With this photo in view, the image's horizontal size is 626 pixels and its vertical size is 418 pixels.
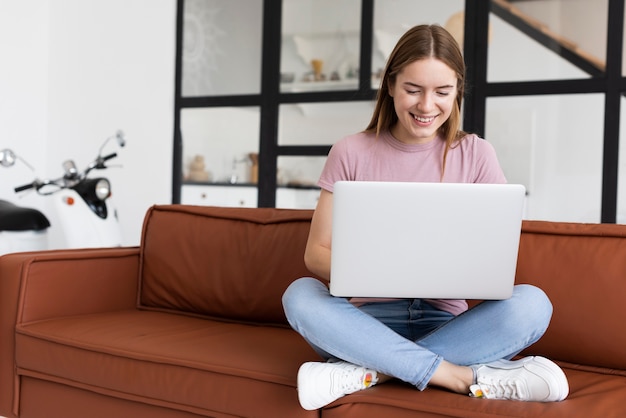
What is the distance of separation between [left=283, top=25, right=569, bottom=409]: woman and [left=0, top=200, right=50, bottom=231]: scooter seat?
2.24m

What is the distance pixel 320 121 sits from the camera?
4633 millimetres

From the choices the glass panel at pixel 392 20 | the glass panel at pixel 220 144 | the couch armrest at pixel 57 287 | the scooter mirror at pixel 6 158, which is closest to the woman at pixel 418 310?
the couch armrest at pixel 57 287

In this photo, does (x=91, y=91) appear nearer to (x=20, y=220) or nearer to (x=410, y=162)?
(x=20, y=220)

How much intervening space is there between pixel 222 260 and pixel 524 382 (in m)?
1.12

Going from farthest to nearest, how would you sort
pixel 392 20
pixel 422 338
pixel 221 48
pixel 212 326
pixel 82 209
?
pixel 221 48
pixel 392 20
pixel 82 209
pixel 212 326
pixel 422 338

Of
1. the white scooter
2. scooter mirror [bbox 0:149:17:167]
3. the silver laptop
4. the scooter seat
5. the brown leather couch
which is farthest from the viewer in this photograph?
the scooter seat

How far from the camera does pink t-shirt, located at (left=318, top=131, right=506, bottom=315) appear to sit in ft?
6.14

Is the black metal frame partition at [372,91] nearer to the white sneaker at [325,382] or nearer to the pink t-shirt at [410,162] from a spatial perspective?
the pink t-shirt at [410,162]

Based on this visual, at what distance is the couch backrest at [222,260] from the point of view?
2.27m

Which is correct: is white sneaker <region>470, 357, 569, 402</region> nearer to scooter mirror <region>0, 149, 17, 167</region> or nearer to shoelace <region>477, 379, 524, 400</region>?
shoelace <region>477, 379, 524, 400</region>

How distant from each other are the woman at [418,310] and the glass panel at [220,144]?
290 centimetres

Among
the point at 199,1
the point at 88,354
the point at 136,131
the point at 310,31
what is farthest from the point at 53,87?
the point at 88,354

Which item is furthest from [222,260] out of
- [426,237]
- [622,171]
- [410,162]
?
[622,171]

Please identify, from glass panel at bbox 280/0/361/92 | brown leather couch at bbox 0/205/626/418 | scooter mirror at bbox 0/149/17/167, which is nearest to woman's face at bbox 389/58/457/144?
brown leather couch at bbox 0/205/626/418
